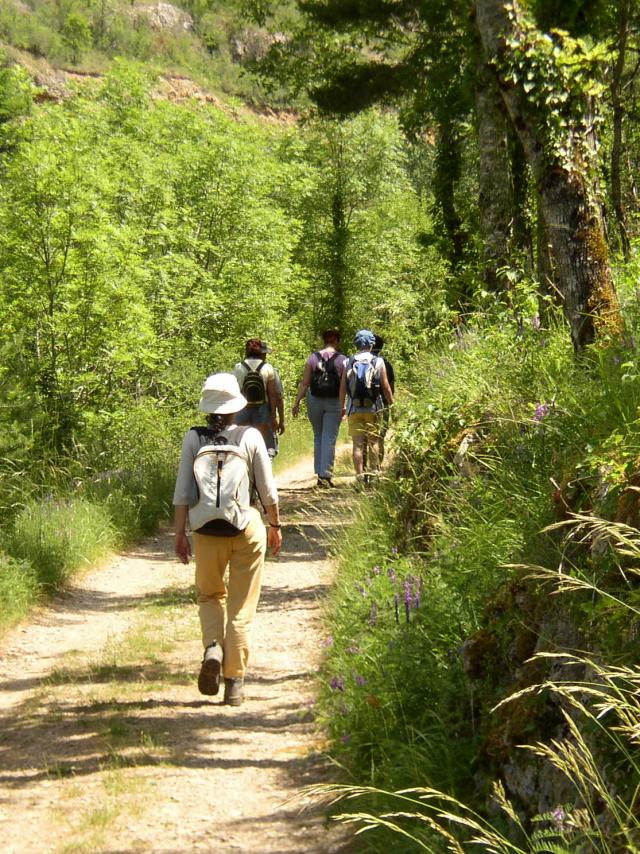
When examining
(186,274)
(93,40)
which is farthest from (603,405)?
(93,40)

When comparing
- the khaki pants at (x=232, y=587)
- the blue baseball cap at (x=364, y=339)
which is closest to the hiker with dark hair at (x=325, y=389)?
the blue baseball cap at (x=364, y=339)

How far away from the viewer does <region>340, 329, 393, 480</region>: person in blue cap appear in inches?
442

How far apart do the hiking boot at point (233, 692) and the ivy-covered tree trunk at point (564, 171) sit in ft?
9.42

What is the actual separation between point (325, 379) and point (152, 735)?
24.7 feet

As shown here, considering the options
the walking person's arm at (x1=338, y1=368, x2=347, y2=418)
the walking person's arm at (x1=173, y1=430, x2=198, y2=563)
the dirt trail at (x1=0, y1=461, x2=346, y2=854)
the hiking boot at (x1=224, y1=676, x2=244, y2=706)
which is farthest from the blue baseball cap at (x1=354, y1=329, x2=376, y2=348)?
the hiking boot at (x1=224, y1=676, x2=244, y2=706)

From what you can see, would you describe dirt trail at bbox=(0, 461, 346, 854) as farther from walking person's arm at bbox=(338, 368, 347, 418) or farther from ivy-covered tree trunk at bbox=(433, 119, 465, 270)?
ivy-covered tree trunk at bbox=(433, 119, 465, 270)

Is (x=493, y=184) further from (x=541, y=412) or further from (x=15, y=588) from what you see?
(x=541, y=412)

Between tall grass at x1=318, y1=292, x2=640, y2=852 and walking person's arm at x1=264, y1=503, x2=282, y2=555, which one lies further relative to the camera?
walking person's arm at x1=264, y1=503, x2=282, y2=555

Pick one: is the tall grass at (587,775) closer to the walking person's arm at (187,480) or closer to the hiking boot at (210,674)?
the hiking boot at (210,674)

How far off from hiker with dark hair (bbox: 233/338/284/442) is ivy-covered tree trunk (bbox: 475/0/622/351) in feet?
17.7

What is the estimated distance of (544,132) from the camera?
639cm

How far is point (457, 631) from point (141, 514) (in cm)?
821

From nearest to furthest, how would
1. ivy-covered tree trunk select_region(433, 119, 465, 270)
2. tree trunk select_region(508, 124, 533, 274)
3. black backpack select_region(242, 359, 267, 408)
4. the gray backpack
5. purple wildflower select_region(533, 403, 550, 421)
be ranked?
purple wildflower select_region(533, 403, 550, 421)
the gray backpack
black backpack select_region(242, 359, 267, 408)
tree trunk select_region(508, 124, 533, 274)
ivy-covered tree trunk select_region(433, 119, 465, 270)

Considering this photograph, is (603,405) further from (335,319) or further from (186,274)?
(335,319)
